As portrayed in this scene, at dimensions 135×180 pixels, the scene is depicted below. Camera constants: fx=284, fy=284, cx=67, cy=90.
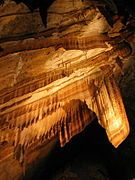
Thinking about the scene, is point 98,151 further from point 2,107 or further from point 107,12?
point 107,12

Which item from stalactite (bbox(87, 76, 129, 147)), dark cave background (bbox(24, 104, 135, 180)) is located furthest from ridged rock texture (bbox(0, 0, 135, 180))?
dark cave background (bbox(24, 104, 135, 180))

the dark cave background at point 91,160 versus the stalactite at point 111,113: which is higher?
the stalactite at point 111,113

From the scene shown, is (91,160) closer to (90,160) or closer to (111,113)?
(90,160)

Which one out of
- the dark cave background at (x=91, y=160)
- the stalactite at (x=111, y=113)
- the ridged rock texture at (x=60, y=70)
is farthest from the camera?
the dark cave background at (x=91, y=160)

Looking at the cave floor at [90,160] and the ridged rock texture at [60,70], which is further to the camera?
the cave floor at [90,160]

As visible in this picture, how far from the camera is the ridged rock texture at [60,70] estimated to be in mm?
3951

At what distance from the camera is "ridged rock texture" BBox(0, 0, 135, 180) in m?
3.95

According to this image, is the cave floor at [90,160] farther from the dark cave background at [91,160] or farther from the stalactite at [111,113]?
the stalactite at [111,113]

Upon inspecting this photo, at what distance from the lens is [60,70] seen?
4824 mm

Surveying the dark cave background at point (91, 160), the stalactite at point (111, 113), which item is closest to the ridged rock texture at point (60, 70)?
the stalactite at point (111, 113)

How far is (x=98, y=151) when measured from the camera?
859cm

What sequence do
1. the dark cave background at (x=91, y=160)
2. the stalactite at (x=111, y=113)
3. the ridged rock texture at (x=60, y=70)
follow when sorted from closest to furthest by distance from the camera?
the ridged rock texture at (x=60, y=70) < the stalactite at (x=111, y=113) < the dark cave background at (x=91, y=160)

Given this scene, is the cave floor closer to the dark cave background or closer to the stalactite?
the dark cave background

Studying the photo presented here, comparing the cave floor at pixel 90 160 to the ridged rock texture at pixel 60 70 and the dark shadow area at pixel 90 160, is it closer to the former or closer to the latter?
the dark shadow area at pixel 90 160
